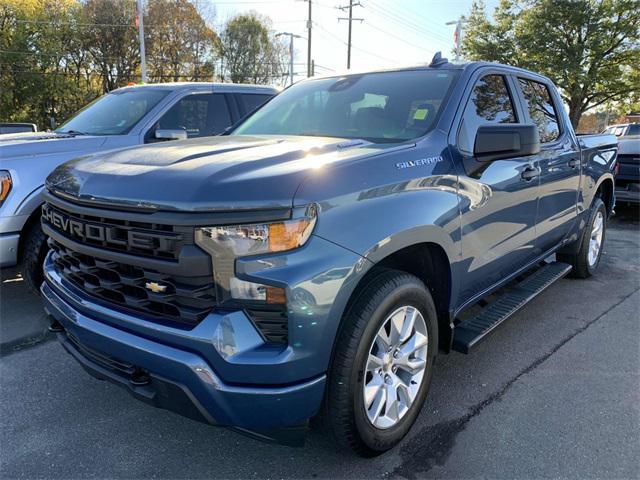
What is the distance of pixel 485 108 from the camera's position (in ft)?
10.6

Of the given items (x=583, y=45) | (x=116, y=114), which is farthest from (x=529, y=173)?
(x=583, y=45)

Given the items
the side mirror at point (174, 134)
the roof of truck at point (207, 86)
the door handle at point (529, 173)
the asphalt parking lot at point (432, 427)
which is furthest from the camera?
the roof of truck at point (207, 86)

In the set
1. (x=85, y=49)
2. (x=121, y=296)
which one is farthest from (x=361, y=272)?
(x=85, y=49)

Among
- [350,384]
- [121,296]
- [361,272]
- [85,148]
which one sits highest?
[85,148]

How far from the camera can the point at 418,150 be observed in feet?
8.29

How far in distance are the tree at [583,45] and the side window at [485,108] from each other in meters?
24.0

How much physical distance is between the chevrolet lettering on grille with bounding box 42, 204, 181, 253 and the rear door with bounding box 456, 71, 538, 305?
1.60 meters

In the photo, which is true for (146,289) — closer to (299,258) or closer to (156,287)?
(156,287)

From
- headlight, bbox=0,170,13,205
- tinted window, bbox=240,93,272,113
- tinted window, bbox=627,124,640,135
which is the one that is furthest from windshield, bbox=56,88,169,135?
tinted window, bbox=627,124,640,135

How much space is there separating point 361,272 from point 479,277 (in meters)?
1.29

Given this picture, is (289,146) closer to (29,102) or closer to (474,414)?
(474,414)

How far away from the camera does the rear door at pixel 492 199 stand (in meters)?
2.81

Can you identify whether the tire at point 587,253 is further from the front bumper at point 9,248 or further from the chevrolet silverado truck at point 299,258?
the front bumper at point 9,248

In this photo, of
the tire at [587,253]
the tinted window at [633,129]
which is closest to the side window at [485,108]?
the tire at [587,253]
